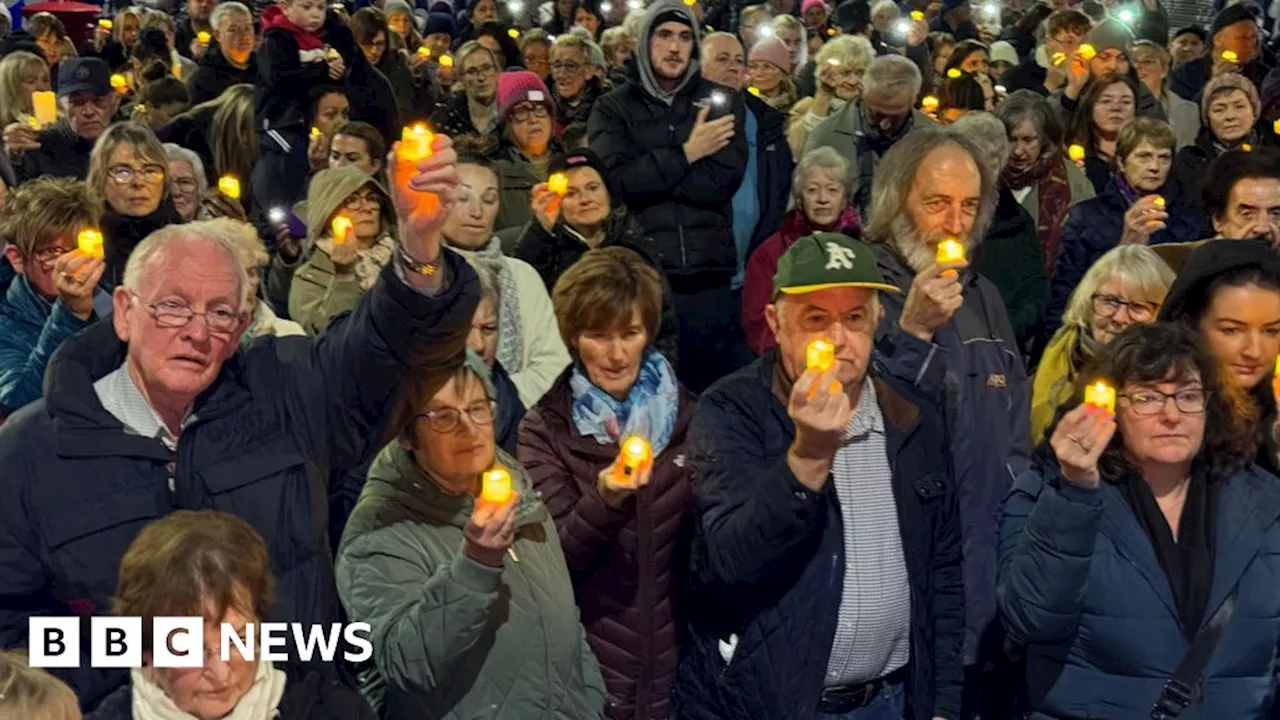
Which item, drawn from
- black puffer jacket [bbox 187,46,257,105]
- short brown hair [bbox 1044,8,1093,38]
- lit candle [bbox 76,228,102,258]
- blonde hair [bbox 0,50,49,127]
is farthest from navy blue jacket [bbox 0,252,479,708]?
short brown hair [bbox 1044,8,1093,38]

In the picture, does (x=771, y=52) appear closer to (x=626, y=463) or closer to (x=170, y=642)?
(x=626, y=463)

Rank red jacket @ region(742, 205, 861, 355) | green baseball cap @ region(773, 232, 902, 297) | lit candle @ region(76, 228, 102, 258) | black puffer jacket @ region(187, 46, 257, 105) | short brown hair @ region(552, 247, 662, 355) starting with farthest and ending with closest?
black puffer jacket @ region(187, 46, 257, 105) → red jacket @ region(742, 205, 861, 355) → lit candle @ region(76, 228, 102, 258) → short brown hair @ region(552, 247, 662, 355) → green baseball cap @ region(773, 232, 902, 297)

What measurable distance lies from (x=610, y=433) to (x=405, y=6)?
10.0 meters

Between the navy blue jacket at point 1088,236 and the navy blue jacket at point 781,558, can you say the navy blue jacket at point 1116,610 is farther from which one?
the navy blue jacket at point 1088,236

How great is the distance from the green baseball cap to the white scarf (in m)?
1.41

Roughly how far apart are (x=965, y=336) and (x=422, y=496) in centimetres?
169

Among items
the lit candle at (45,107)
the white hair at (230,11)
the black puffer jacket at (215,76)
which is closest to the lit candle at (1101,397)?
the lit candle at (45,107)

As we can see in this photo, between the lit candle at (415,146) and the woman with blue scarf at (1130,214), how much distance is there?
3.88 metres

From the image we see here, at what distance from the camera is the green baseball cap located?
11.8 feet

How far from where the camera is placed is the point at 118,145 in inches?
251

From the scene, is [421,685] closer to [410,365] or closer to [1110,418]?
[410,365]

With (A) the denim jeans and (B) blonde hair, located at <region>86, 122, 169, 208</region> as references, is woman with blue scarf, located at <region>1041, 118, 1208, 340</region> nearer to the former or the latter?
(A) the denim jeans

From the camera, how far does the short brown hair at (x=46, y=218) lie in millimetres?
5309

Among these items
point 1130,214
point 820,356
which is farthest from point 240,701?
point 1130,214
